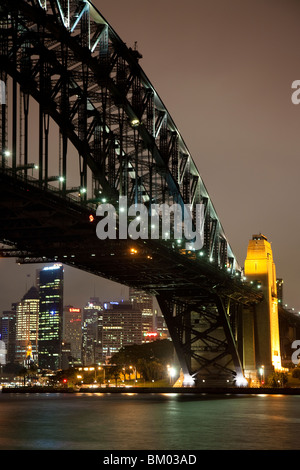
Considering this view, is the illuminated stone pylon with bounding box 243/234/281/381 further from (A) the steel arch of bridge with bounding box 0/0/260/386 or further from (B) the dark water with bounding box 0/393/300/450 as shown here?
(B) the dark water with bounding box 0/393/300/450

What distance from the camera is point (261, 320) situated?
314 feet

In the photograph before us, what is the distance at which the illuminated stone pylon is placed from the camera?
307 ft

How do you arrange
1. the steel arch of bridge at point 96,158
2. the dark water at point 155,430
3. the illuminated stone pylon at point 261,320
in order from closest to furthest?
the dark water at point 155,430 → the steel arch of bridge at point 96,158 → the illuminated stone pylon at point 261,320

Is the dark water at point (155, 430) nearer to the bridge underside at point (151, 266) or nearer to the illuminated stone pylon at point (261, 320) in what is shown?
the bridge underside at point (151, 266)

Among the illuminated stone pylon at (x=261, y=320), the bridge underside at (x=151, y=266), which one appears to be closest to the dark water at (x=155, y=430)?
the bridge underside at (x=151, y=266)

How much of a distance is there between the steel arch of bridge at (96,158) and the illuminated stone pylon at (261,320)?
635 centimetres

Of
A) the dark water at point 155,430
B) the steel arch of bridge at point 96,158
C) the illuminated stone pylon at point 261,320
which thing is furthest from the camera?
the illuminated stone pylon at point 261,320

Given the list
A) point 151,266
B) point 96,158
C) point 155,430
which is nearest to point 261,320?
point 151,266

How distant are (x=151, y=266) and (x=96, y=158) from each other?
1511 cm

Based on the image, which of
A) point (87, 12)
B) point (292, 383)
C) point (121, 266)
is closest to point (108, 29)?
point (87, 12)

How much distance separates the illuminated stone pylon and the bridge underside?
7.08 ft

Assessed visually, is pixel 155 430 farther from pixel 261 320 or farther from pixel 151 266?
pixel 261 320

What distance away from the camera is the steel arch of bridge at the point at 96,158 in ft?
141
